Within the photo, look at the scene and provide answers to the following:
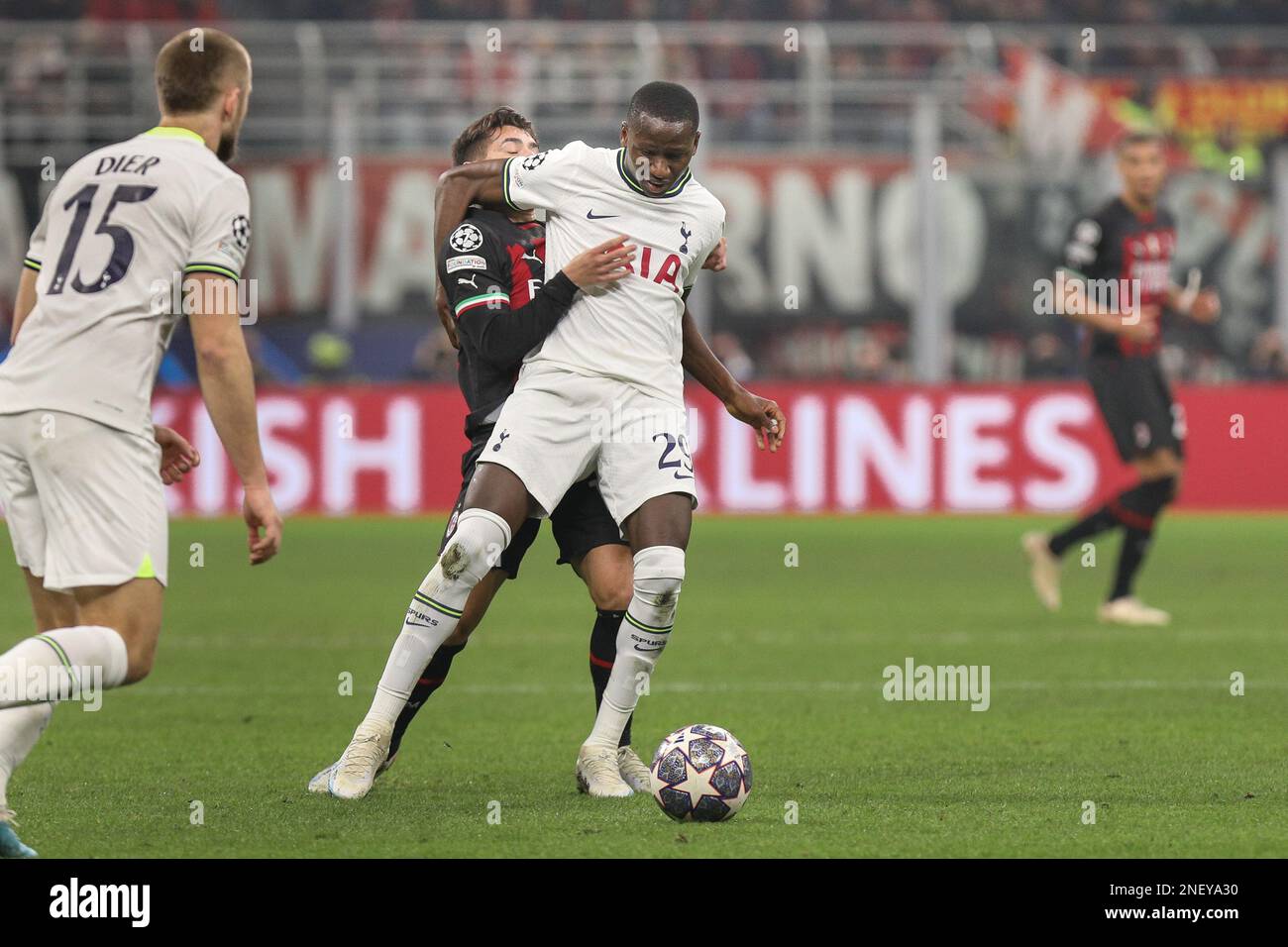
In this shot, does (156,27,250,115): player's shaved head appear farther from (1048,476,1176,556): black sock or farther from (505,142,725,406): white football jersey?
(1048,476,1176,556): black sock

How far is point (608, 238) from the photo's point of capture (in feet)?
19.7

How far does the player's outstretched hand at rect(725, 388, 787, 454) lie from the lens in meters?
6.30

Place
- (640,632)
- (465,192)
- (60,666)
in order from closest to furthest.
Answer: (60,666) < (640,632) < (465,192)

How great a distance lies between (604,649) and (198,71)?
2310 mm

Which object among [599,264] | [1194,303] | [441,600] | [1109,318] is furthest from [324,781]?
[1194,303]

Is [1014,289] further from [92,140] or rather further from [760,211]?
[92,140]

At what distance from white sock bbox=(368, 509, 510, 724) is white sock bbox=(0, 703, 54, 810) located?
119cm

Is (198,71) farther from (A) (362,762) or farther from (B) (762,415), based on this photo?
(B) (762,415)

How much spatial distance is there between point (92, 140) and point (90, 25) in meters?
2.35

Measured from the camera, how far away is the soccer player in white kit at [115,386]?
4.62 metres

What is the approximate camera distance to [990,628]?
1065 cm

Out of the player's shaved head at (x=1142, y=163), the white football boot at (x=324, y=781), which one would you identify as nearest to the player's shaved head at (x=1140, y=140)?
the player's shaved head at (x=1142, y=163)

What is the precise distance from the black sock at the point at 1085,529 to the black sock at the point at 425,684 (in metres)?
5.80

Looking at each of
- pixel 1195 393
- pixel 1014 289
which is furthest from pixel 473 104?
pixel 1195 393
